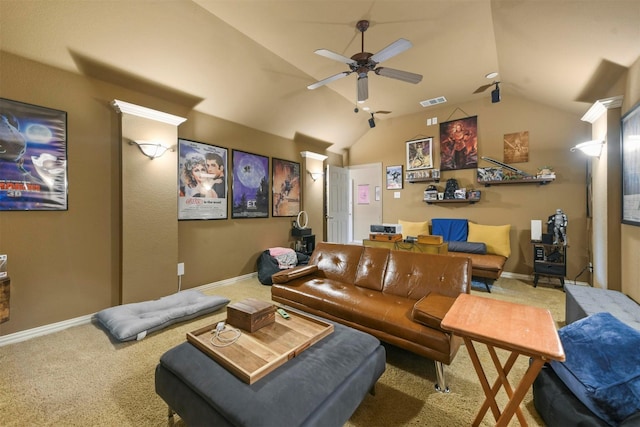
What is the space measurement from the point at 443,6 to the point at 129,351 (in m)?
4.36

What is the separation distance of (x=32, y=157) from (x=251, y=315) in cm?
278

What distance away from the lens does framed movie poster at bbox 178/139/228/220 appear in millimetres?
3693

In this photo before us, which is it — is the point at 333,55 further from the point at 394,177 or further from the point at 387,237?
the point at 394,177

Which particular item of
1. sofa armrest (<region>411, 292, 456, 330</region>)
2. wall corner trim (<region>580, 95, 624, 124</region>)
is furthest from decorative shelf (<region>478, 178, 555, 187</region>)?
sofa armrest (<region>411, 292, 456, 330</region>)

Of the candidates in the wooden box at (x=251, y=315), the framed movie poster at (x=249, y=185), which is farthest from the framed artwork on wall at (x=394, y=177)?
the wooden box at (x=251, y=315)

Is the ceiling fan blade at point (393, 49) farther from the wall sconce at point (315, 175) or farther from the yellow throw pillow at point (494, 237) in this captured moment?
the yellow throw pillow at point (494, 237)

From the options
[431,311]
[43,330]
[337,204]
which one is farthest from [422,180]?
[43,330]

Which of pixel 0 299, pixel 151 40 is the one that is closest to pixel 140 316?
pixel 0 299

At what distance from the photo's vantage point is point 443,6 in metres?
2.55

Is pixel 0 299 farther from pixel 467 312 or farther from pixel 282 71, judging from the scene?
pixel 282 71

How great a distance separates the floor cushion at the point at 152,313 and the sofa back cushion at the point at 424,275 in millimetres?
2037

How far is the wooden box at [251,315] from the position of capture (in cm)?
167

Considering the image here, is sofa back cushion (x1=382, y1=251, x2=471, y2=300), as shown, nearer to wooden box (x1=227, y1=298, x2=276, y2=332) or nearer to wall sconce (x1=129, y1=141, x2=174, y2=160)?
wooden box (x1=227, y1=298, x2=276, y2=332)

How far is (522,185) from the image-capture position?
4496 mm
